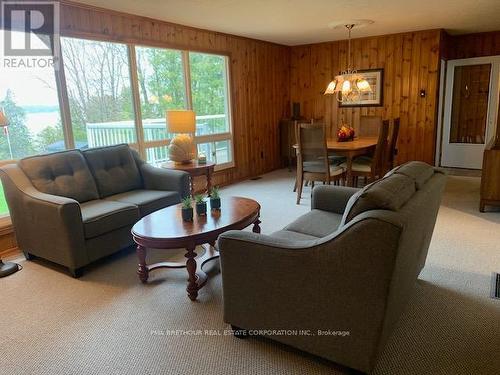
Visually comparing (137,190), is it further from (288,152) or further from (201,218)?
(288,152)

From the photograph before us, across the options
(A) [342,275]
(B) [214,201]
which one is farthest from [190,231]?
(A) [342,275]

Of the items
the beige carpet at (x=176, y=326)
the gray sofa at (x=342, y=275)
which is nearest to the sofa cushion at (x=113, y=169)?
the beige carpet at (x=176, y=326)

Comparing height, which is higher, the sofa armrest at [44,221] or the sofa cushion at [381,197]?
the sofa cushion at [381,197]

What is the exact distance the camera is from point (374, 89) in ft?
21.3

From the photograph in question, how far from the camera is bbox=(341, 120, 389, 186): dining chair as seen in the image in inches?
184

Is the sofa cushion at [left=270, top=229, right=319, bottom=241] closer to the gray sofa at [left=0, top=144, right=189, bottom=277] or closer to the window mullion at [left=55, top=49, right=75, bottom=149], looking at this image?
the gray sofa at [left=0, top=144, right=189, bottom=277]

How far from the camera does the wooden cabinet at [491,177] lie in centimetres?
393

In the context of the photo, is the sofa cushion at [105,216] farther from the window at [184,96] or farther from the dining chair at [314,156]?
the dining chair at [314,156]

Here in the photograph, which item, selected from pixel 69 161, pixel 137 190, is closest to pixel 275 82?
pixel 137 190

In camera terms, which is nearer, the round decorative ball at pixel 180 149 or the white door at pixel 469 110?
the round decorative ball at pixel 180 149

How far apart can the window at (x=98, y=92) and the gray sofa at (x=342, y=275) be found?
9.44 feet

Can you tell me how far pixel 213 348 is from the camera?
1.98m

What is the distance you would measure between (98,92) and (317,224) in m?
3.01

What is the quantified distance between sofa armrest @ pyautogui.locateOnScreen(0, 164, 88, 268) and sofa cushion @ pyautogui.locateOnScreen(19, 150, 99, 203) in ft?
0.26
